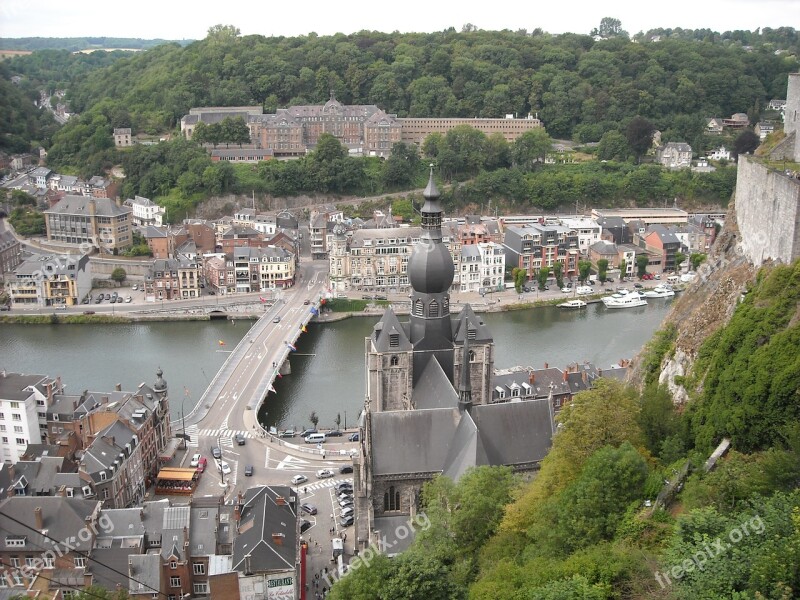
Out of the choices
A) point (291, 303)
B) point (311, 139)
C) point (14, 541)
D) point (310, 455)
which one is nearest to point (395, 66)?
point (311, 139)

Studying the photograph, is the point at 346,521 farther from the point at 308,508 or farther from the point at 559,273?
the point at 559,273

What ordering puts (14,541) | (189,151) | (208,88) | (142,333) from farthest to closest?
(208,88) < (189,151) < (142,333) < (14,541)

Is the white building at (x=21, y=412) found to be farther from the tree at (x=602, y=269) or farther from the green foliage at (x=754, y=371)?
the tree at (x=602, y=269)

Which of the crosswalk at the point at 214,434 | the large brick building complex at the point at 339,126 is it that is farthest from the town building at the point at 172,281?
the large brick building complex at the point at 339,126

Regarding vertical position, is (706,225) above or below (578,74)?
below

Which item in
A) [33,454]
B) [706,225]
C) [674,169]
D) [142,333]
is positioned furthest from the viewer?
[674,169]

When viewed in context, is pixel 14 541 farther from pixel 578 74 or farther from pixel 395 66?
pixel 578 74

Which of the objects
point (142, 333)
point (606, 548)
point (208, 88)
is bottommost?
point (142, 333)
